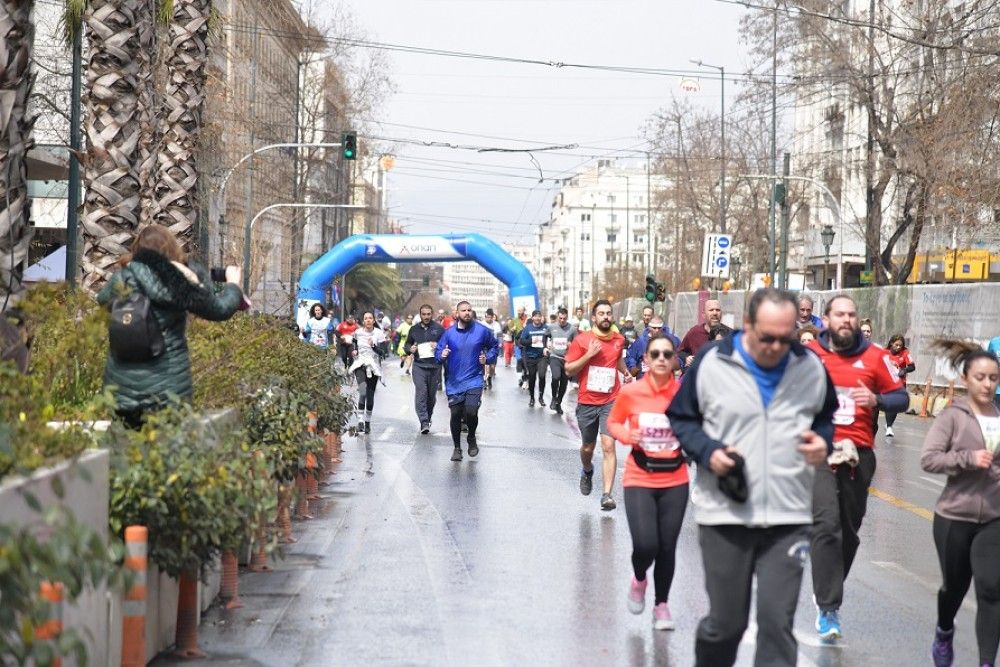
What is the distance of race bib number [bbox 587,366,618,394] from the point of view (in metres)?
14.1

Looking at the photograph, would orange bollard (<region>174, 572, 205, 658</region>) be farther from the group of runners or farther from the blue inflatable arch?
the blue inflatable arch

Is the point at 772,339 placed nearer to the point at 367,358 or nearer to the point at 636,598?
the point at 636,598

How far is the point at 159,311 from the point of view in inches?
319

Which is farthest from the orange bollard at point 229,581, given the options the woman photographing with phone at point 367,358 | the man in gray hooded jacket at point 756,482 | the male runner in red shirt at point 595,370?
the woman photographing with phone at point 367,358

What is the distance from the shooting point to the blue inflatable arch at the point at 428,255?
160ft

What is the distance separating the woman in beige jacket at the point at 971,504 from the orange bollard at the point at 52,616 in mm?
3982

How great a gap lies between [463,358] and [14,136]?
30.8 ft

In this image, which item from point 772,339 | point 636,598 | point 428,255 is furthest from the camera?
point 428,255

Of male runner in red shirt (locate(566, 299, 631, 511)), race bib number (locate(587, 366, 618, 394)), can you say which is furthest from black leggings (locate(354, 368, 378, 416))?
race bib number (locate(587, 366, 618, 394))

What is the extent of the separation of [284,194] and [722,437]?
5621 cm

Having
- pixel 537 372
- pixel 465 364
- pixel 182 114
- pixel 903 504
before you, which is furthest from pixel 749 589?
pixel 537 372

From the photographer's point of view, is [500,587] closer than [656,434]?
No

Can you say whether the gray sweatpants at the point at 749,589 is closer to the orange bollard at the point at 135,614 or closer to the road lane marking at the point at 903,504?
the orange bollard at the point at 135,614

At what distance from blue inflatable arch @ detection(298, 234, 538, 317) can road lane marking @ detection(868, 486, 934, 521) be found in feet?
109
